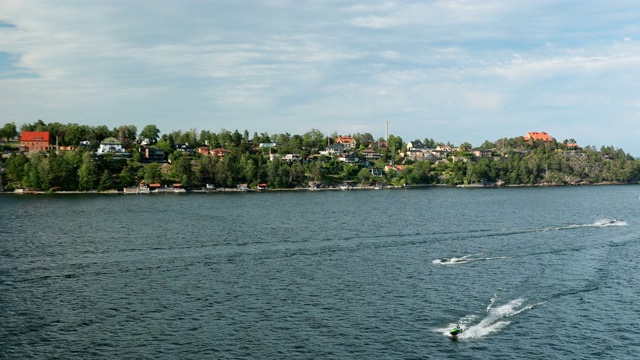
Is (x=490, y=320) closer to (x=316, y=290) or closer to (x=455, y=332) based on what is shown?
(x=455, y=332)

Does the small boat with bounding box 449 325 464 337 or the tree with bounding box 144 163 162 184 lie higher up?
the tree with bounding box 144 163 162 184

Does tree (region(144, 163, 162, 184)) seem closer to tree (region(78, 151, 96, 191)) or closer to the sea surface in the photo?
tree (region(78, 151, 96, 191))

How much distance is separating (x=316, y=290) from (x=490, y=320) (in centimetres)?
1514

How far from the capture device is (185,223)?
89.3 m

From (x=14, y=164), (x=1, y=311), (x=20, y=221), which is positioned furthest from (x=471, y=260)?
(x=14, y=164)

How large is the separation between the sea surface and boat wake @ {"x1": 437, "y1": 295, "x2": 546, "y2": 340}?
0.17 meters

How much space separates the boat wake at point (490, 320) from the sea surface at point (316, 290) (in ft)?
0.55

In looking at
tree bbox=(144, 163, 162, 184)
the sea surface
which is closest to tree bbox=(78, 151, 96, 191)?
tree bbox=(144, 163, 162, 184)

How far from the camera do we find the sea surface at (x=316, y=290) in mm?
36125

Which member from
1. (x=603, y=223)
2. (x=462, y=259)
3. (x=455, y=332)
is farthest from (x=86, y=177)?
(x=455, y=332)

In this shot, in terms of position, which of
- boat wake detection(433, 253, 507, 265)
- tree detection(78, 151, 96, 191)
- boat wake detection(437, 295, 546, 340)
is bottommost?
boat wake detection(437, 295, 546, 340)

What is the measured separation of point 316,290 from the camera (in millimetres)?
48375

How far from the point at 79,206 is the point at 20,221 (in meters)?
27.8

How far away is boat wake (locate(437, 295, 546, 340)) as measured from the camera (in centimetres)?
3790
